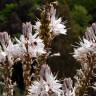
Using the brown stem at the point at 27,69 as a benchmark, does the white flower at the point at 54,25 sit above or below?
above

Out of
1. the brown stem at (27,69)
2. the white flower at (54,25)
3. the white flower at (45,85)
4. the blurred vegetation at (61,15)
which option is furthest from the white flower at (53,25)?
the blurred vegetation at (61,15)

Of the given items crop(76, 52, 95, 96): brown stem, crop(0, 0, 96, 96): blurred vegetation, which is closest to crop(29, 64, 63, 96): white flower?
crop(76, 52, 95, 96): brown stem

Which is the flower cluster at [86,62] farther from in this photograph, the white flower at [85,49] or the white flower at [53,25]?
the white flower at [53,25]

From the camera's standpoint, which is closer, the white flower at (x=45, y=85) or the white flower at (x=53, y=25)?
the white flower at (x=45, y=85)

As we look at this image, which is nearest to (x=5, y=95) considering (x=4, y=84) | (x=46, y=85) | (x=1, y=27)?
(x=4, y=84)

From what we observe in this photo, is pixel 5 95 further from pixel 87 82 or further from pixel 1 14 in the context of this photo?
pixel 1 14

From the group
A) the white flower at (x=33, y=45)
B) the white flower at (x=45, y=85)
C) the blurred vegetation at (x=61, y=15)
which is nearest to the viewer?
the white flower at (x=45, y=85)

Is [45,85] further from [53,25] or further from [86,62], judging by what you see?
[53,25]

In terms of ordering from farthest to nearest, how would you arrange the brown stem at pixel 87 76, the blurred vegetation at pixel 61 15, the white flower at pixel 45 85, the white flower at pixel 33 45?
the blurred vegetation at pixel 61 15 → the white flower at pixel 33 45 → the brown stem at pixel 87 76 → the white flower at pixel 45 85

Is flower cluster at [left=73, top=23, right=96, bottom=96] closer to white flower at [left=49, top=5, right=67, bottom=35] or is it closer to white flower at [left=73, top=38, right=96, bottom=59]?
white flower at [left=73, top=38, right=96, bottom=59]
